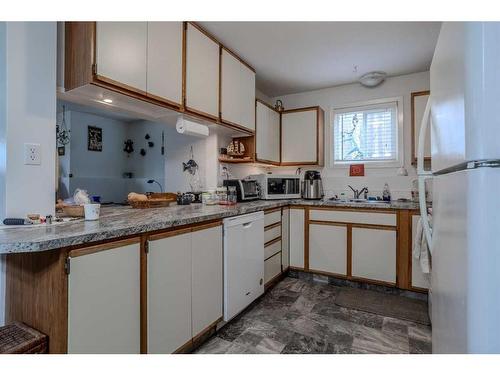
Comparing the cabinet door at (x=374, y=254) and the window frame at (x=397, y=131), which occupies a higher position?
the window frame at (x=397, y=131)

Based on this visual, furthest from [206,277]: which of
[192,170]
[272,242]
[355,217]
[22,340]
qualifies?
[355,217]

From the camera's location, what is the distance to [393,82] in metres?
3.18

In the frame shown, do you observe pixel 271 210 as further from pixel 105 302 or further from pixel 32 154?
pixel 32 154

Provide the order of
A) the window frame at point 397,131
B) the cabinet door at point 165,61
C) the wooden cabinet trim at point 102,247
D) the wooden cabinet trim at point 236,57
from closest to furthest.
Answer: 1. the wooden cabinet trim at point 102,247
2. the cabinet door at point 165,61
3. the wooden cabinet trim at point 236,57
4. the window frame at point 397,131

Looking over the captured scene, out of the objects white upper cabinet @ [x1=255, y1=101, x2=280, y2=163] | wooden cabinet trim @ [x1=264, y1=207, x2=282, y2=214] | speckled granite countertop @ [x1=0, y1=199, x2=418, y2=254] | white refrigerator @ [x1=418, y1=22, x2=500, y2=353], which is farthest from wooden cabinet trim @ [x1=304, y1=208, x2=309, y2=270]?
white refrigerator @ [x1=418, y1=22, x2=500, y2=353]

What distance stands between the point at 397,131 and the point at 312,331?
2486 mm

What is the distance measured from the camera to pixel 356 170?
11.0 ft

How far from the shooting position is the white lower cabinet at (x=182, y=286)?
137 centimetres

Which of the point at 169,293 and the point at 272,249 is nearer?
the point at 169,293

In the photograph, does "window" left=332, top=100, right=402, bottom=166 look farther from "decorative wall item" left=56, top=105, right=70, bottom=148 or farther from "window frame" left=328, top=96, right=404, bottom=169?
"decorative wall item" left=56, top=105, right=70, bottom=148

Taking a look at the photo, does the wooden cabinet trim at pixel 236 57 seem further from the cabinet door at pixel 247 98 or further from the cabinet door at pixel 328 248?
the cabinet door at pixel 328 248

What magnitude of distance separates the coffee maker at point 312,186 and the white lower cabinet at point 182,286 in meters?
1.70

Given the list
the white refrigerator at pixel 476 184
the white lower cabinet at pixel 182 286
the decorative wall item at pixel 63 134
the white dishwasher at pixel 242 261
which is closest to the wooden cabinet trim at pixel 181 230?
the white lower cabinet at pixel 182 286
